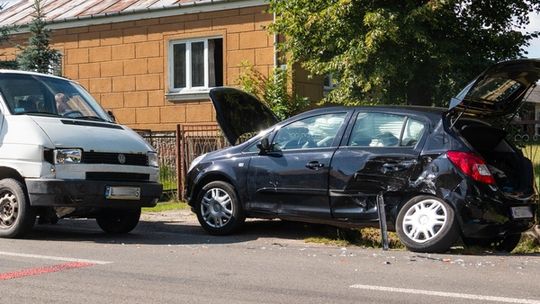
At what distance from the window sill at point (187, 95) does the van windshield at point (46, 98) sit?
756 centimetres

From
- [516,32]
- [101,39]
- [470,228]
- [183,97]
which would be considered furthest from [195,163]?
[101,39]

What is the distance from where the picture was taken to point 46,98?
930cm

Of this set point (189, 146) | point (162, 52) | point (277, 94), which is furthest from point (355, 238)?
point (162, 52)

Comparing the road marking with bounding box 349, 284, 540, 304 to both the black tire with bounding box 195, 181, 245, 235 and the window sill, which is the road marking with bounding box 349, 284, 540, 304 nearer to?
the black tire with bounding box 195, 181, 245, 235

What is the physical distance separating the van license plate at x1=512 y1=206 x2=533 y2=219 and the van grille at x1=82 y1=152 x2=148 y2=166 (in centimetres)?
440

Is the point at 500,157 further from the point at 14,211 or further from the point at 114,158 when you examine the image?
the point at 14,211

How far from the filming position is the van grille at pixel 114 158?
28.0 ft

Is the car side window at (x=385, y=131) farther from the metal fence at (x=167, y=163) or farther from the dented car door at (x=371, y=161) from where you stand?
the metal fence at (x=167, y=163)

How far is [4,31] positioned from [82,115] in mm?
8420

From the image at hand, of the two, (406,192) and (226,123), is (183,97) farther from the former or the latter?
(406,192)

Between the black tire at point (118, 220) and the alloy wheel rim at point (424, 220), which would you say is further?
the black tire at point (118, 220)

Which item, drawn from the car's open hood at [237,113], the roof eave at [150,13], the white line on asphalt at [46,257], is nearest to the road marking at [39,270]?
the white line on asphalt at [46,257]

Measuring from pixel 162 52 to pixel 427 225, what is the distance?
11728mm

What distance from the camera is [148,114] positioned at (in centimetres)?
1831
